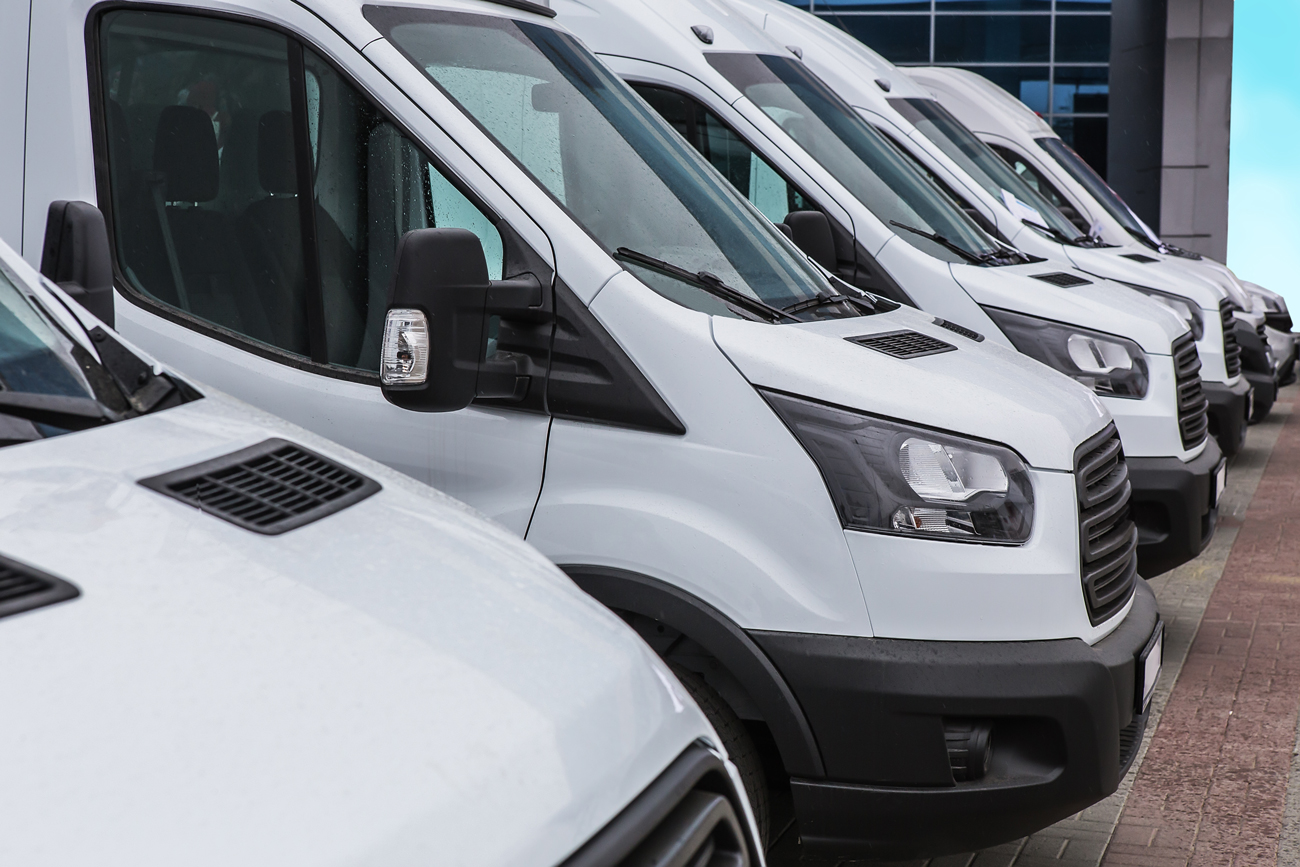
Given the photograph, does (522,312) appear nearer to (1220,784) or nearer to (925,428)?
(925,428)

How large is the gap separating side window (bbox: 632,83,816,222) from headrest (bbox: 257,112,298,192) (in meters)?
2.33

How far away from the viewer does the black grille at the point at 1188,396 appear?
609 centimetres

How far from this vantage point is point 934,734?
3.03 meters

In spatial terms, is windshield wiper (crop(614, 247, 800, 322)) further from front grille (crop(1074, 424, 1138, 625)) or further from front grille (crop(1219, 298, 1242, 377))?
front grille (crop(1219, 298, 1242, 377))

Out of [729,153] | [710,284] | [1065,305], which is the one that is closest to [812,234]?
[729,153]

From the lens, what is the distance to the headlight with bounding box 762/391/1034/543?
3.09 m

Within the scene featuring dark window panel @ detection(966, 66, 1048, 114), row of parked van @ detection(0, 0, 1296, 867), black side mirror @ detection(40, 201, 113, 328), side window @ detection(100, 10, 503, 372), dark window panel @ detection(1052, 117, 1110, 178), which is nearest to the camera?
row of parked van @ detection(0, 0, 1296, 867)

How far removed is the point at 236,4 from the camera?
3523 mm

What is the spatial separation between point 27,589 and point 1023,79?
2617 cm

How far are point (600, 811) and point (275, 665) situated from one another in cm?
41

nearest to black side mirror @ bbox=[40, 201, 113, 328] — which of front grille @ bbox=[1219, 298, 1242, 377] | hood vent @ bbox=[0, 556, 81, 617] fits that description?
hood vent @ bbox=[0, 556, 81, 617]

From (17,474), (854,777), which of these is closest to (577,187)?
(854,777)

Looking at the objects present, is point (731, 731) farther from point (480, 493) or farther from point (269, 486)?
point (269, 486)

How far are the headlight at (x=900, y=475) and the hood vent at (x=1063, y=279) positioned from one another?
11.3 ft
